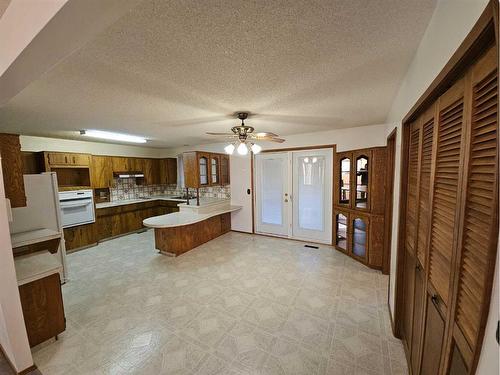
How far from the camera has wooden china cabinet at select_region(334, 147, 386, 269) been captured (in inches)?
117

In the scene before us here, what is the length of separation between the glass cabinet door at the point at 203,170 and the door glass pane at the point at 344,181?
2741 millimetres

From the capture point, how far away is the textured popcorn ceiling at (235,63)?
98 centimetres

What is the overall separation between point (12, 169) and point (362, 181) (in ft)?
14.3

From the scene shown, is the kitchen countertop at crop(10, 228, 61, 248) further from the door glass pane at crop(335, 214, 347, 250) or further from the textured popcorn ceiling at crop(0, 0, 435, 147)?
the door glass pane at crop(335, 214, 347, 250)

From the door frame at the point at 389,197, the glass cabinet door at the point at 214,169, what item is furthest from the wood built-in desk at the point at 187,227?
the door frame at the point at 389,197

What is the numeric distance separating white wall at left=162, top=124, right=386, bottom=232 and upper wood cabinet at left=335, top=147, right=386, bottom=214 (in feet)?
1.17

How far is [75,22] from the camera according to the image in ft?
2.49

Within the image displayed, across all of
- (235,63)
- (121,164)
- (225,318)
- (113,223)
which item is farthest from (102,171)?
(235,63)

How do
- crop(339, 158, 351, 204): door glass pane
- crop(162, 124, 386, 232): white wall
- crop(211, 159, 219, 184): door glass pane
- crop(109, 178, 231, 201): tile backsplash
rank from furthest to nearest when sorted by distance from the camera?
crop(109, 178, 231, 201): tile backsplash → crop(211, 159, 219, 184): door glass pane → crop(339, 158, 351, 204): door glass pane → crop(162, 124, 386, 232): white wall

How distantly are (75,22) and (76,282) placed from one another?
11.2 feet

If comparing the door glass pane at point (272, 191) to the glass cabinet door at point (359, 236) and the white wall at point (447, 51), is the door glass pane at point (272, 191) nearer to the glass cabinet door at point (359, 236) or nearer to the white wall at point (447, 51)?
the glass cabinet door at point (359, 236)

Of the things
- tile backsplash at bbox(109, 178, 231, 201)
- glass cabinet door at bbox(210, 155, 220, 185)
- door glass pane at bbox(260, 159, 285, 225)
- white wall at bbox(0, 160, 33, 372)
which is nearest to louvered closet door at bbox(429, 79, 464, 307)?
white wall at bbox(0, 160, 33, 372)

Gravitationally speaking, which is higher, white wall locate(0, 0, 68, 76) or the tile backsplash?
white wall locate(0, 0, 68, 76)

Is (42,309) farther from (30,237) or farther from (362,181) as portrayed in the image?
(362,181)
